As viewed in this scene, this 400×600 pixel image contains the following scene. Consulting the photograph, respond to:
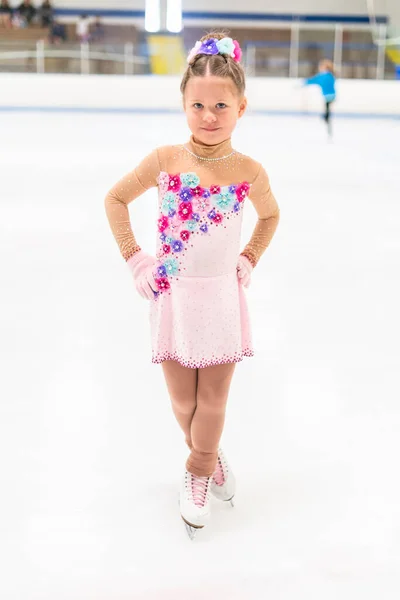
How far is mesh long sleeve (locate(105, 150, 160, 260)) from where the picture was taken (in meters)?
1.34

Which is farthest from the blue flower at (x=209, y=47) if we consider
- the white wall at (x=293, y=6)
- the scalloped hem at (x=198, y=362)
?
the white wall at (x=293, y=6)

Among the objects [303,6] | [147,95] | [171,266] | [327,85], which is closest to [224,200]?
[171,266]

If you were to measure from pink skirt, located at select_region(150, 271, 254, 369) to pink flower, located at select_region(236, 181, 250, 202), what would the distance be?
0.15 m

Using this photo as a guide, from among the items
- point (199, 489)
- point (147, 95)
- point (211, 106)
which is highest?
point (211, 106)

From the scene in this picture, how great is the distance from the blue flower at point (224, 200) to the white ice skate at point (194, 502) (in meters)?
0.55

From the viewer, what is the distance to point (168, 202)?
4.30 feet

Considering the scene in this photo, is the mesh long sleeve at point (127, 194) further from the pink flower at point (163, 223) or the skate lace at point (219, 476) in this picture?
the skate lace at point (219, 476)

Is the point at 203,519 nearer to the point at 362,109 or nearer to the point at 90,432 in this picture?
the point at 90,432

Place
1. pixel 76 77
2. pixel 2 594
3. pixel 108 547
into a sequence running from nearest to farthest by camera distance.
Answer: pixel 2 594 → pixel 108 547 → pixel 76 77

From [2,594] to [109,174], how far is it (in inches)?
208

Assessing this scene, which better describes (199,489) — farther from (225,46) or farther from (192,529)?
(225,46)

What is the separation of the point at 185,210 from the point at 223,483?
60 cm

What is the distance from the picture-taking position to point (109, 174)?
6246mm

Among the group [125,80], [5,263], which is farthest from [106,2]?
[5,263]
